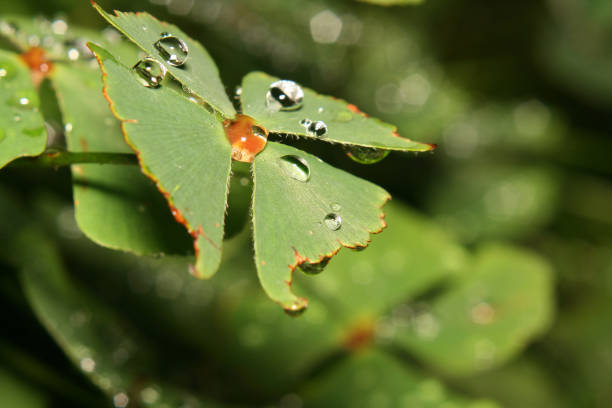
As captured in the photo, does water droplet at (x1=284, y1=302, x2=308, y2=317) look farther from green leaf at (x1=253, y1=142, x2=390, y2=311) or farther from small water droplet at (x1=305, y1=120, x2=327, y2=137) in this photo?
small water droplet at (x1=305, y1=120, x2=327, y2=137)

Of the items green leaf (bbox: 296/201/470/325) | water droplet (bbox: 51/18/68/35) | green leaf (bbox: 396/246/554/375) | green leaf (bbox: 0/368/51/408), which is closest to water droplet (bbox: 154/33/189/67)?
water droplet (bbox: 51/18/68/35)

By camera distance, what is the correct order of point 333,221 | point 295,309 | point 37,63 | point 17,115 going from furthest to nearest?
point 37,63
point 17,115
point 333,221
point 295,309

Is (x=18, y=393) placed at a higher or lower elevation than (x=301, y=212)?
lower

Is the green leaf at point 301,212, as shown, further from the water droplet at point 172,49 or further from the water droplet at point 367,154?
the water droplet at point 172,49

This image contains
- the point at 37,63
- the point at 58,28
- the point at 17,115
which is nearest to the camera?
the point at 17,115

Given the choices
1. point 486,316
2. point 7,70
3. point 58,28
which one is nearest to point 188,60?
point 7,70

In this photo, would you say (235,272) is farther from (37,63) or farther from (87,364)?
(37,63)

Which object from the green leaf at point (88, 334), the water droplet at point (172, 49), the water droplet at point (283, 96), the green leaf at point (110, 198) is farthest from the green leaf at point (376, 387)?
the water droplet at point (172, 49)

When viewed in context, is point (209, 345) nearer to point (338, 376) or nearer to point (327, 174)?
point (338, 376)
